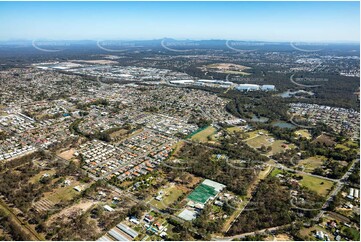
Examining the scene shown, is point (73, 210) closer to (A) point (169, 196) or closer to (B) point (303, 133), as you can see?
(A) point (169, 196)

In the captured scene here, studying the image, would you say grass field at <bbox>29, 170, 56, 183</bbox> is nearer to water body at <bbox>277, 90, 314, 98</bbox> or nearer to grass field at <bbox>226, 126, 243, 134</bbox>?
grass field at <bbox>226, 126, 243, 134</bbox>

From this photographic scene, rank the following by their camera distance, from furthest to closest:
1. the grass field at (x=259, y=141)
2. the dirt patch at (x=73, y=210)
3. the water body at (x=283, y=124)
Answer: the water body at (x=283, y=124) < the grass field at (x=259, y=141) < the dirt patch at (x=73, y=210)

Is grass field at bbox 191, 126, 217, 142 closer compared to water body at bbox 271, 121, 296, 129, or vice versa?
grass field at bbox 191, 126, 217, 142

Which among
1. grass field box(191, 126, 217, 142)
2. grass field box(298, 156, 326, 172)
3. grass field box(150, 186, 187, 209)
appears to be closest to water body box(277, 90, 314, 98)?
grass field box(191, 126, 217, 142)

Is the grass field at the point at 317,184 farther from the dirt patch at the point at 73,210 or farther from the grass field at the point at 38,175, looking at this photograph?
the grass field at the point at 38,175

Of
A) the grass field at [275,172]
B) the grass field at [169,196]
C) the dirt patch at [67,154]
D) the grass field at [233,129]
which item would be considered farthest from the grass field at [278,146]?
the dirt patch at [67,154]

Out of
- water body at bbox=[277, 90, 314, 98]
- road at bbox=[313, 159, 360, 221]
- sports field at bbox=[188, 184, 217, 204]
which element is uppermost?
water body at bbox=[277, 90, 314, 98]

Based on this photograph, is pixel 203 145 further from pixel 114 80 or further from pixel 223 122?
pixel 114 80

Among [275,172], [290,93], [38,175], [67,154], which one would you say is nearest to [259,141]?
[275,172]
